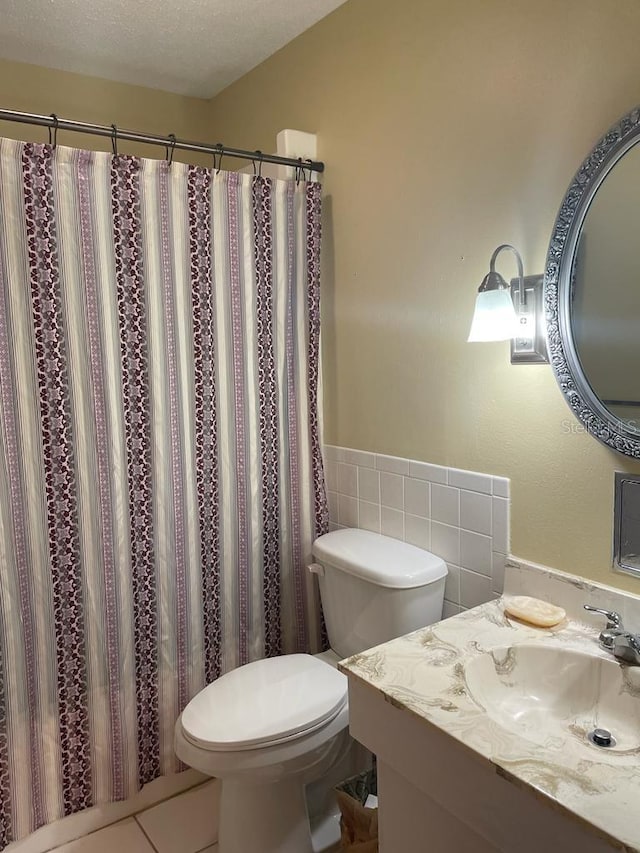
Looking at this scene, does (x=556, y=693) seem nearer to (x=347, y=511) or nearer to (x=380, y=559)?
(x=380, y=559)

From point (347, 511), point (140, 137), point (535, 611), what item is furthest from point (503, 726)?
point (140, 137)

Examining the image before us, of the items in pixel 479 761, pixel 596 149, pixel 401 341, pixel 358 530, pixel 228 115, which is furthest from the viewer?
pixel 228 115

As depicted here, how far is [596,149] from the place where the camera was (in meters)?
1.24

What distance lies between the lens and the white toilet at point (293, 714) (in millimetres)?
1456

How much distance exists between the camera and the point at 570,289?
1.32 metres

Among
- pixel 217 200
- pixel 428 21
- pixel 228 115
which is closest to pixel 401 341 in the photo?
pixel 217 200

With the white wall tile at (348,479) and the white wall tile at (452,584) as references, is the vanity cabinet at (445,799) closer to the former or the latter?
the white wall tile at (452,584)

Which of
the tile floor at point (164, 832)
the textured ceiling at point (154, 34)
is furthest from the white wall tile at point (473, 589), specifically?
the textured ceiling at point (154, 34)

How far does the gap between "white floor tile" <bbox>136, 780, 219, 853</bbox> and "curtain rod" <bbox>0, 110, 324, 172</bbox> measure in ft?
6.13

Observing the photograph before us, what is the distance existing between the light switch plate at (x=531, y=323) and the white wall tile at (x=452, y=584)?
57cm

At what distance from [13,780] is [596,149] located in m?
2.05

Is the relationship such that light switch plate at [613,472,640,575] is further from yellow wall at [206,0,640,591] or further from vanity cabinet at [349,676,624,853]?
vanity cabinet at [349,676,624,853]

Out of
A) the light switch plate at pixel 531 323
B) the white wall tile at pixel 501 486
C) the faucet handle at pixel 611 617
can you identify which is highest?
the light switch plate at pixel 531 323

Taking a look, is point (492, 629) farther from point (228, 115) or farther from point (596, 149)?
point (228, 115)
